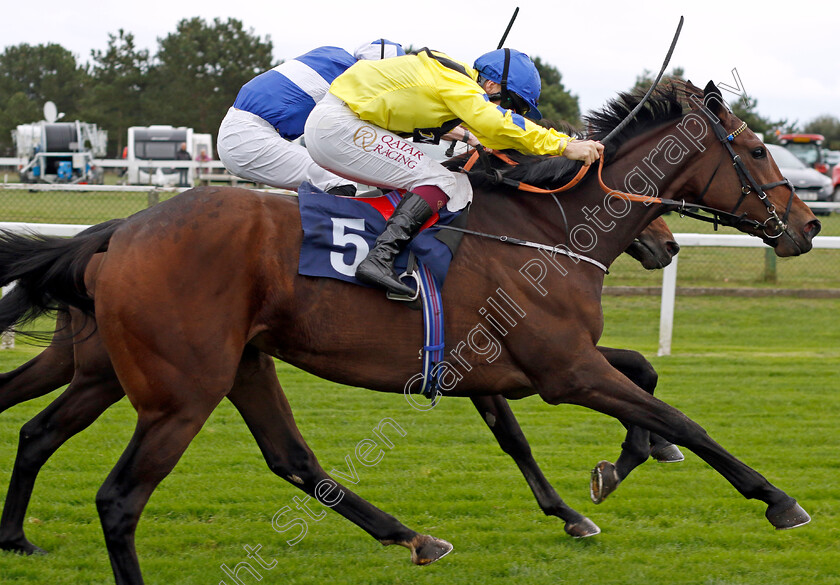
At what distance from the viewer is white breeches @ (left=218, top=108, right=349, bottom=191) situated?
13.1 ft

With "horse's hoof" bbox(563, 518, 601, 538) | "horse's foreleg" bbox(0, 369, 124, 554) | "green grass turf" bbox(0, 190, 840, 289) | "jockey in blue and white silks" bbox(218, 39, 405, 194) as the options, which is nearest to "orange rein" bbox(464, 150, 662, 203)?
"jockey in blue and white silks" bbox(218, 39, 405, 194)

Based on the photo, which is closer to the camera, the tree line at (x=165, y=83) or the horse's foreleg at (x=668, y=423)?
the horse's foreleg at (x=668, y=423)

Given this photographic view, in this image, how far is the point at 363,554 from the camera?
3814 millimetres

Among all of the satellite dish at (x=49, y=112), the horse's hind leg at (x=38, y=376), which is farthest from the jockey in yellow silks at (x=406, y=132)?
the satellite dish at (x=49, y=112)

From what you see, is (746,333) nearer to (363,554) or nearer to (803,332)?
(803,332)

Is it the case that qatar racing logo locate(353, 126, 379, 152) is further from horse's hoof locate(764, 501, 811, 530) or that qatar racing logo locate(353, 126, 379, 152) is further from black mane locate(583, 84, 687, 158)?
horse's hoof locate(764, 501, 811, 530)

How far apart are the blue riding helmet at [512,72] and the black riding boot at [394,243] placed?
68 centimetres

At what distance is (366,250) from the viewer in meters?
3.35

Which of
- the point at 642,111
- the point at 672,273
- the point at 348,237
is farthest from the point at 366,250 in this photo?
the point at 672,273

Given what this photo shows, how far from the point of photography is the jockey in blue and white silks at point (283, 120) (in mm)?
3992

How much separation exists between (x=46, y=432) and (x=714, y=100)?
2.94m

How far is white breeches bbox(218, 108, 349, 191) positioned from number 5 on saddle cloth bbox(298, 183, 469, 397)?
1.70 ft

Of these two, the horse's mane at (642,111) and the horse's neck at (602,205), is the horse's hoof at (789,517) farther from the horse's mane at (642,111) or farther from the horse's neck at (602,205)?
the horse's mane at (642,111)

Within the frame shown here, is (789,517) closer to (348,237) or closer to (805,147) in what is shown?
(348,237)
